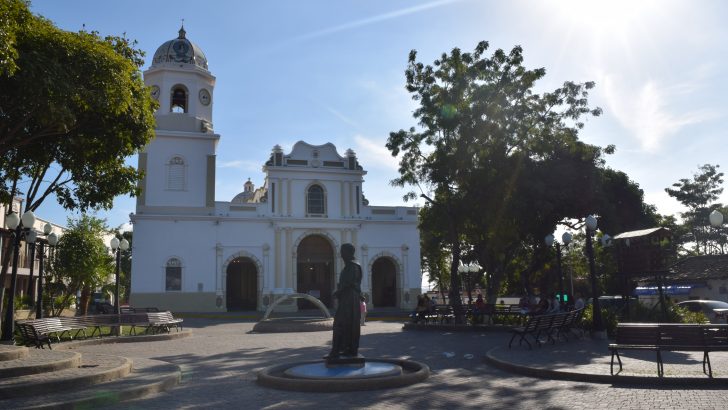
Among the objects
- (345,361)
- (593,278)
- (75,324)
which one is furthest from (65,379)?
(593,278)

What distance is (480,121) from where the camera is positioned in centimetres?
1995

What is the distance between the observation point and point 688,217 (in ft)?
147

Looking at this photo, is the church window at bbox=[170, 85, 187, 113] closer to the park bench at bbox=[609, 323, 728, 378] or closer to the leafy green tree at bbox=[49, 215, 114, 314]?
the leafy green tree at bbox=[49, 215, 114, 314]

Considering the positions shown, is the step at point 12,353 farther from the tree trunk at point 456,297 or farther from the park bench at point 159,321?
the tree trunk at point 456,297

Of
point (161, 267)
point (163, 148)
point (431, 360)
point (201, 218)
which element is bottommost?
point (431, 360)

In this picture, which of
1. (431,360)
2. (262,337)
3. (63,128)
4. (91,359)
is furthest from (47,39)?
(262,337)

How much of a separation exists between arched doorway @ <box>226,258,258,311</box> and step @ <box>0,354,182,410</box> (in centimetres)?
2632

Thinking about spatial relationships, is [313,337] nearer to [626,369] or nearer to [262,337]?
[262,337]

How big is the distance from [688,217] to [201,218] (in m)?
37.6

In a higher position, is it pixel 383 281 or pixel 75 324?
pixel 383 281

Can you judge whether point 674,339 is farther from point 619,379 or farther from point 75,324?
point 75,324

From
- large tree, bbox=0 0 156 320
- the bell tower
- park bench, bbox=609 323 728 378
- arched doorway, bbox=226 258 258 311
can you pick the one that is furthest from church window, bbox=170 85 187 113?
park bench, bbox=609 323 728 378

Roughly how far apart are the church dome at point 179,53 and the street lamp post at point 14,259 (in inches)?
809

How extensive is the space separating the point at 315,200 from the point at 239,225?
504 centimetres
